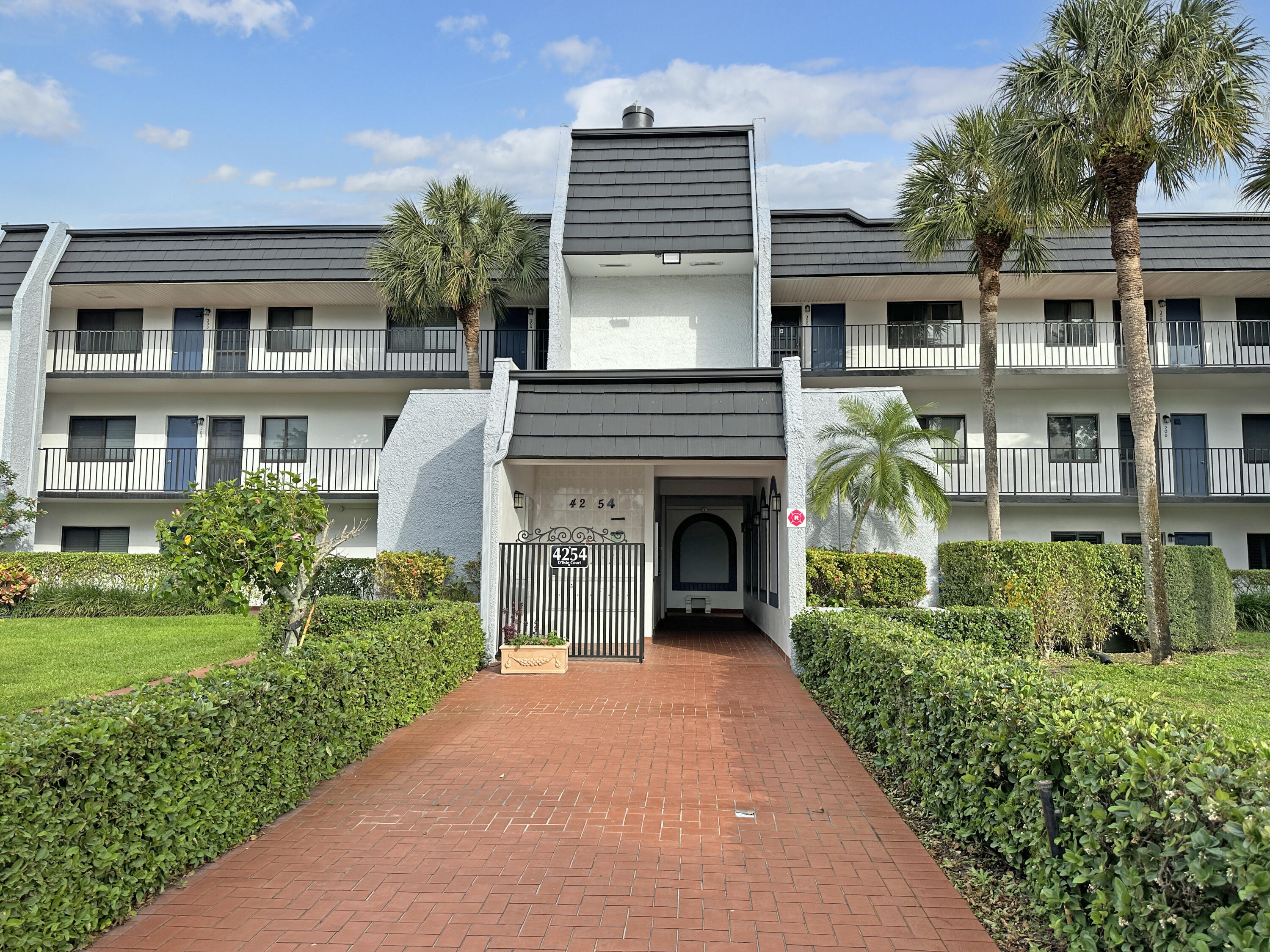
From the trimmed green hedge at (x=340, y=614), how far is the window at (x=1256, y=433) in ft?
66.8

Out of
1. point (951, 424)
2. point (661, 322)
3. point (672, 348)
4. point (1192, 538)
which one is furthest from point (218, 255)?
point (1192, 538)

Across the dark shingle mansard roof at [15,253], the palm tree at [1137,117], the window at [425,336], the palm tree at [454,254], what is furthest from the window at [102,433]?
the palm tree at [1137,117]

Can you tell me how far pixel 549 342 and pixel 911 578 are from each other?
29.7 feet

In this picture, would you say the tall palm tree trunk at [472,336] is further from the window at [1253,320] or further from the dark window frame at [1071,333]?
the window at [1253,320]

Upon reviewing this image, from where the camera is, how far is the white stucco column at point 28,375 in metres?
20.9

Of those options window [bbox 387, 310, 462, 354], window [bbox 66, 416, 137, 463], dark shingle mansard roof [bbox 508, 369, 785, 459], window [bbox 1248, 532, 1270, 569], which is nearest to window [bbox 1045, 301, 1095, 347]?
window [bbox 1248, 532, 1270, 569]

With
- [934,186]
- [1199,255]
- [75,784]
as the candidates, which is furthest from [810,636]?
[1199,255]

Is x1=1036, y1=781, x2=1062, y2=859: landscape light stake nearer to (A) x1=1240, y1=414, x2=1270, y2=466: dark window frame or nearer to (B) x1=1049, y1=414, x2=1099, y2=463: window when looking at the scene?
(B) x1=1049, y1=414, x2=1099, y2=463: window

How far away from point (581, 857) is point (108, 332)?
76.0 feet

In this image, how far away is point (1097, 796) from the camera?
12.7ft

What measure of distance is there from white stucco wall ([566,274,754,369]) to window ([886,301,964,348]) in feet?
15.7

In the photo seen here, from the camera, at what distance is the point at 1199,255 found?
65.5 ft

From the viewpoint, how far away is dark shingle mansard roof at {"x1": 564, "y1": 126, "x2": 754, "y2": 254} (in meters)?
18.2

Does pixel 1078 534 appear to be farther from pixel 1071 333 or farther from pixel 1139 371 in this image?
pixel 1139 371
